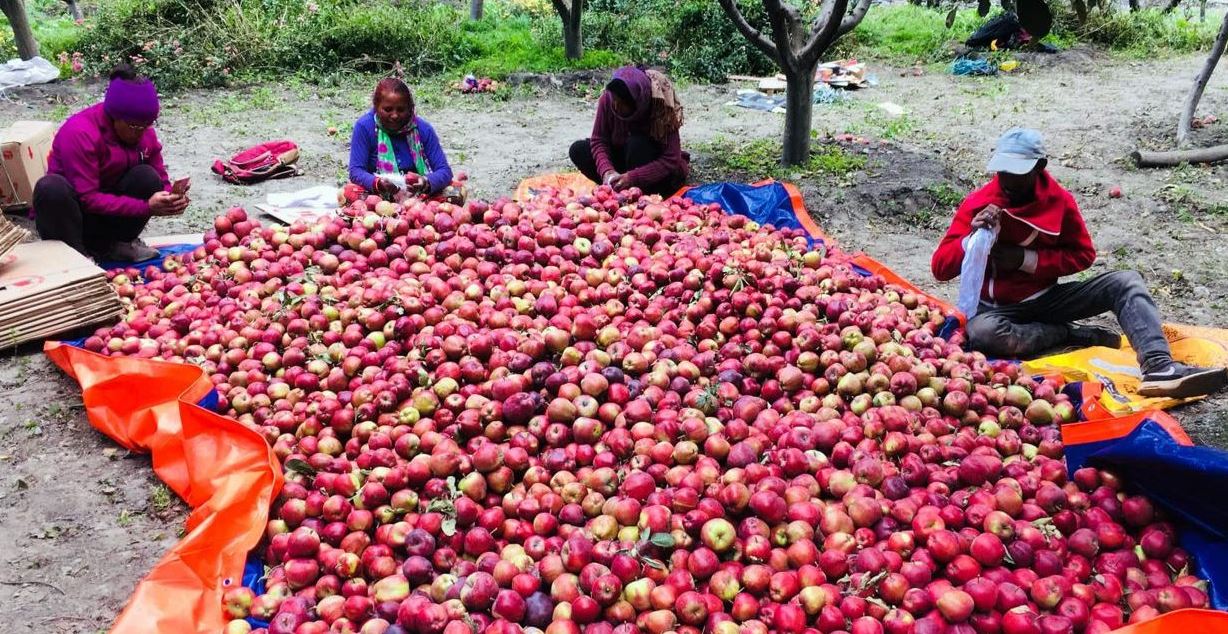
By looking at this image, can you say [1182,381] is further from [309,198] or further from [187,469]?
[309,198]

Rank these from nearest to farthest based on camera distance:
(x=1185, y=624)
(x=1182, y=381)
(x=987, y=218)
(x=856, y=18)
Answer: (x=1185, y=624) < (x=1182, y=381) < (x=987, y=218) < (x=856, y=18)

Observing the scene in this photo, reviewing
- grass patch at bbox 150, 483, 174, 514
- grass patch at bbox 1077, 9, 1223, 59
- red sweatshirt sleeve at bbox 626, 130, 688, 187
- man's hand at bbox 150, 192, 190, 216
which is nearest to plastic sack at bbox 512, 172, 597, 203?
red sweatshirt sleeve at bbox 626, 130, 688, 187

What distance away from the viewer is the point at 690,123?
974 cm

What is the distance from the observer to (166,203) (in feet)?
15.8

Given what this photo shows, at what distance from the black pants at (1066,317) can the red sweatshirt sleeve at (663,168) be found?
8.02 ft

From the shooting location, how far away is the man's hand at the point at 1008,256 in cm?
395

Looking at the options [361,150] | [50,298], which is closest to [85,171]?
[50,298]

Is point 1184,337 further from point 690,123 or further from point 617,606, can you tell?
point 690,123

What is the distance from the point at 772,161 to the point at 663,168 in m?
2.22

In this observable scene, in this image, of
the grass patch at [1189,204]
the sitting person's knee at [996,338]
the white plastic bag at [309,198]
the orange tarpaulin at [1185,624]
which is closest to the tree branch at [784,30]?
the grass patch at [1189,204]

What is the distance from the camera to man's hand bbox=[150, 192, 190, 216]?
4.77 meters

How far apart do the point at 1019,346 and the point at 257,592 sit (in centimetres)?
360

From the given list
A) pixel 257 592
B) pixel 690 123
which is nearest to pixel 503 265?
pixel 257 592

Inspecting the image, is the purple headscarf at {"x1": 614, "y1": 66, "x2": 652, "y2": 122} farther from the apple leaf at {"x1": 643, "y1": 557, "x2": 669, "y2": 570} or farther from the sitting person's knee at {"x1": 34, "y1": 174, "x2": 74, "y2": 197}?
the apple leaf at {"x1": 643, "y1": 557, "x2": 669, "y2": 570}
